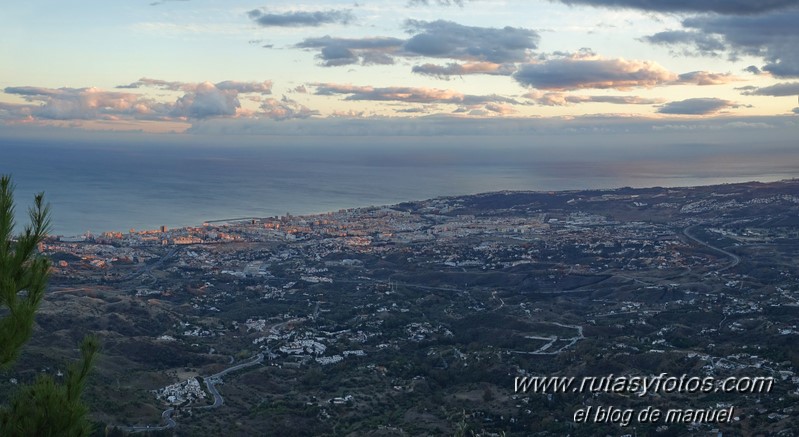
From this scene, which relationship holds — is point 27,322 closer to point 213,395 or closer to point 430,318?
point 213,395

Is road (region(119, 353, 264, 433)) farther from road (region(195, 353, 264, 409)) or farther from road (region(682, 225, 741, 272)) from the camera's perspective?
road (region(682, 225, 741, 272))

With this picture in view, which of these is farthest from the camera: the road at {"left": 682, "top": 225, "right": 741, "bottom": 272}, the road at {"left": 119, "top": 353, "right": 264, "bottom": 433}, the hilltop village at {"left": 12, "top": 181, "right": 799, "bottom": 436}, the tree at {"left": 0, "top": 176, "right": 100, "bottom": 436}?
the road at {"left": 682, "top": 225, "right": 741, "bottom": 272}

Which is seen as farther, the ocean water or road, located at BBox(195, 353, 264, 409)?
the ocean water

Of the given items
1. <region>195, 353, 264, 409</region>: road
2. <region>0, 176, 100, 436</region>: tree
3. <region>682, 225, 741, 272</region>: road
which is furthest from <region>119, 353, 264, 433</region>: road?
<region>682, 225, 741, 272</region>: road

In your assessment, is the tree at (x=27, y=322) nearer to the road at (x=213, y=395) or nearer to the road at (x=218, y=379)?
the road at (x=213, y=395)

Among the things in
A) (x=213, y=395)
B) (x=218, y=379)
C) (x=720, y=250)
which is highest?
(x=720, y=250)

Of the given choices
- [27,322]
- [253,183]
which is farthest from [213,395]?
[253,183]

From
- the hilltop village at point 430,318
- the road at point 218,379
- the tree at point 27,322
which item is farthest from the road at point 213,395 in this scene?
the tree at point 27,322
